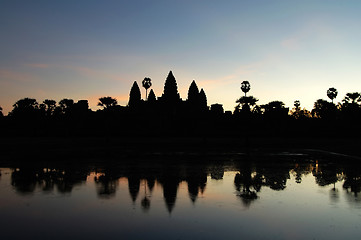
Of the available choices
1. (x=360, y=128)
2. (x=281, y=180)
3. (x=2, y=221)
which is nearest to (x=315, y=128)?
(x=360, y=128)

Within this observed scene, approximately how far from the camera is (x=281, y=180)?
14.0 meters

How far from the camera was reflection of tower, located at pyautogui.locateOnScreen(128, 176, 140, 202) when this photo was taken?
10.4 metres

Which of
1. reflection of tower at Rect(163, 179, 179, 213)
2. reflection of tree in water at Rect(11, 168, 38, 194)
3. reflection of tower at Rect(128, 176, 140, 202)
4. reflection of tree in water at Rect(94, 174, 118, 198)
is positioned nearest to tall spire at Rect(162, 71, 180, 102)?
reflection of tree in water at Rect(11, 168, 38, 194)

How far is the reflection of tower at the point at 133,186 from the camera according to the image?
34.1 ft

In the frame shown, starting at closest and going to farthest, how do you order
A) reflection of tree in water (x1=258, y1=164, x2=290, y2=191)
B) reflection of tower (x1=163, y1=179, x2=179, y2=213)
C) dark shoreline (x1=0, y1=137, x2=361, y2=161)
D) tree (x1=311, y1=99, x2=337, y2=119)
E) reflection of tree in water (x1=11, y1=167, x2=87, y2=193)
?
reflection of tower (x1=163, y1=179, x2=179, y2=213), reflection of tree in water (x1=11, y1=167, x2=87, y2=193), reflection of tree in water (x1=258, y1=164, x2=290, y2=191), dark shoreline (x1=0, y1=137, x2=361, y2=161), tree (x1=311, y1=99, x2=337, y2=119)

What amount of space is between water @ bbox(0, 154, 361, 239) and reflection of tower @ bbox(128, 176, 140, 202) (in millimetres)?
37

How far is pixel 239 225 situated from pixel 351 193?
593cm

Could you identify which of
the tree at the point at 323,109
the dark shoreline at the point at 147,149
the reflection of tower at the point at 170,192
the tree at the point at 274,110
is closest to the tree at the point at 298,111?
the tree at the point at 323,109

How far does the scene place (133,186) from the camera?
474 inches

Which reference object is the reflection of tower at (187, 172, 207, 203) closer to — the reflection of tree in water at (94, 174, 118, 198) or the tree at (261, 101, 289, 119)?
the reflection of tree in water at (94, 174, 118, 198)

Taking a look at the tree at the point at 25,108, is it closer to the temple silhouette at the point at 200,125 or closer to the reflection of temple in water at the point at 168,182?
the temple silhouette at the point at 200,125

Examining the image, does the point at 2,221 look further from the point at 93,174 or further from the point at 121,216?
the point at 93,174

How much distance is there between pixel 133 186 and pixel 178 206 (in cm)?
352

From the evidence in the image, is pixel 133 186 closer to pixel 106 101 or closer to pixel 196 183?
pixel 196 183
